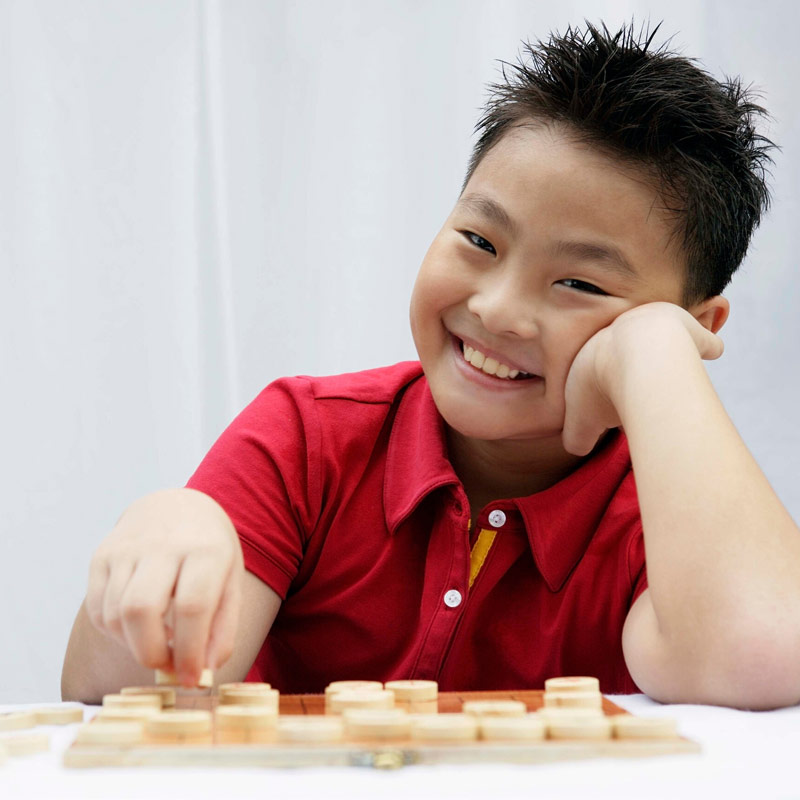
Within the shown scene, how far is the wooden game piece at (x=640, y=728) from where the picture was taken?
1.77 ft

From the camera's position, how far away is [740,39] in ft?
6.08

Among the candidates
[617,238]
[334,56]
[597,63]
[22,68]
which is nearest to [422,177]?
[334,56]

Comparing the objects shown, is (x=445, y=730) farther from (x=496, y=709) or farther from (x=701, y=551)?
(x=701, y=551)

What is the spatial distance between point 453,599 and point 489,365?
0.21 meters

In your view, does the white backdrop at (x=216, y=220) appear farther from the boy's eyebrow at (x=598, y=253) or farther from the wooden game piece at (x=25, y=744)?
the wooden game piece at (x=25, y=744)

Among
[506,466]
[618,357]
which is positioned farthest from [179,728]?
[506,466]

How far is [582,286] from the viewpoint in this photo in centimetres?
96

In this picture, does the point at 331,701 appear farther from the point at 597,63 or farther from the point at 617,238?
the point at 597,63

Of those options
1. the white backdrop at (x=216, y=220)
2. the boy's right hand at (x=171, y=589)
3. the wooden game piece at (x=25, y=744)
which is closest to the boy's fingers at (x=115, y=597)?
the boy's right hand at (x=171, y=589)

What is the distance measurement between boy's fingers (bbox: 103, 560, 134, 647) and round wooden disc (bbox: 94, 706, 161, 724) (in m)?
0.07

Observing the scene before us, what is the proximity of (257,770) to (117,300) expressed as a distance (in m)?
1.35

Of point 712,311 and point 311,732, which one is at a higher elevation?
point 712,311

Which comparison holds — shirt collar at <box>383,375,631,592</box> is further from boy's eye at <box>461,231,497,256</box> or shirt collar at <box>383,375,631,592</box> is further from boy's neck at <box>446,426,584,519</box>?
boy's eye at <box>461,231,497,256</box>

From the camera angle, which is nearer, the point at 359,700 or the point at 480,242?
the point at 359,700
